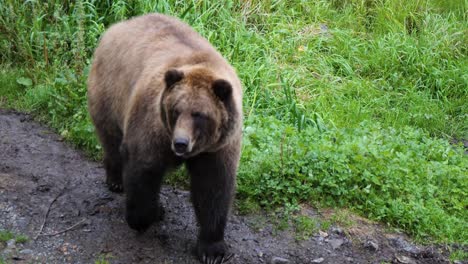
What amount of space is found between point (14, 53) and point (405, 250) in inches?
183

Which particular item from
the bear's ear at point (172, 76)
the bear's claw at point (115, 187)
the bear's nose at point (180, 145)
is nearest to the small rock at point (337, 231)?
the bear's claw at point (115, 187)

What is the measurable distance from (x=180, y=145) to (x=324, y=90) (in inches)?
165

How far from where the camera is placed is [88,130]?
649cm

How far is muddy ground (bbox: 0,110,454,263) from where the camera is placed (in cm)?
498

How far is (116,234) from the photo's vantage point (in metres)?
5.17

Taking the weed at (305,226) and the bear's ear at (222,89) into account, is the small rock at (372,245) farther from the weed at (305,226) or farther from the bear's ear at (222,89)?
the bear's ear at (222,89)

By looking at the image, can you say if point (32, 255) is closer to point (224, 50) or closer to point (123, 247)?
point (123, 247)

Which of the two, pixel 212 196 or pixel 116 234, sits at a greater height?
pixel 212 196

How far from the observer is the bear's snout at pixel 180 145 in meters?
4.09

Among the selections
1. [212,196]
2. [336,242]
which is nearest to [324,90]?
[336,242]

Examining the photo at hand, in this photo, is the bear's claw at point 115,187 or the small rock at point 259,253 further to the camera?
the bear's claw at point 115,187

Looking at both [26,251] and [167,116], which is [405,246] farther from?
[26,251]

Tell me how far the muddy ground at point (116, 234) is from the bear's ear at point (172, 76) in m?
1.36

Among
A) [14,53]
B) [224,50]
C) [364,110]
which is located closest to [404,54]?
[364,110]
